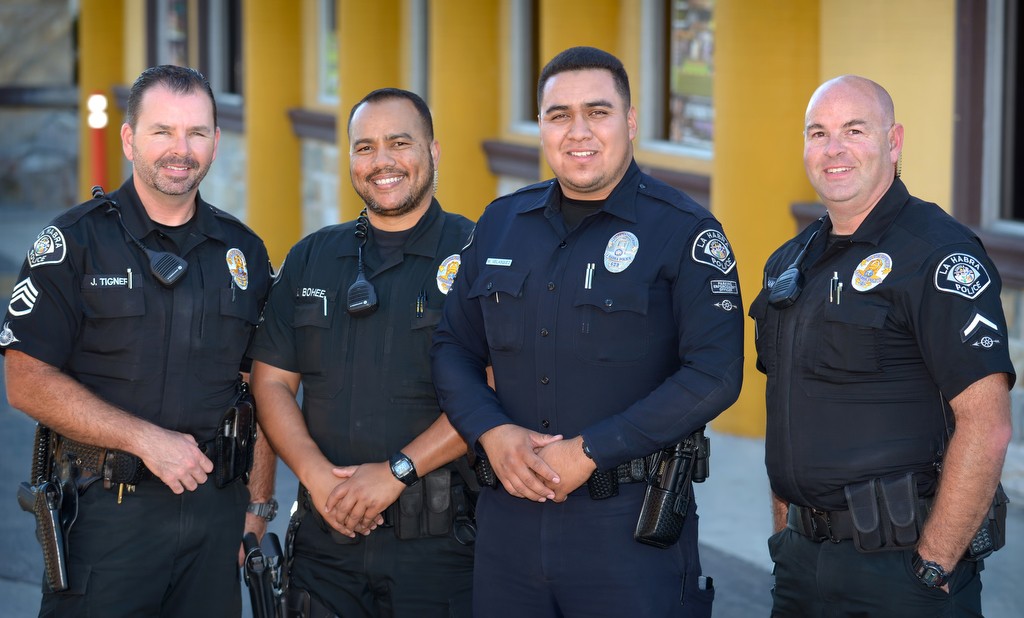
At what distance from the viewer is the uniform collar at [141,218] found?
12.5ft

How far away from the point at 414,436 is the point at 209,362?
625 mm

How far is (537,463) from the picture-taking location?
10.8ft

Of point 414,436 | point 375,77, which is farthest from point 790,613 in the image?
point 375,77

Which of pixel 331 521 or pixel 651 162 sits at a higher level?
pixel 651 162

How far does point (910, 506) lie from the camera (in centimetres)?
323

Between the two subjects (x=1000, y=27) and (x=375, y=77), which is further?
(x=375, y=77)

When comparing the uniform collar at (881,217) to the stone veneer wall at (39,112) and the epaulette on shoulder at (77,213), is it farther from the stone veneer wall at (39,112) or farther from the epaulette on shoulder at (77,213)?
the stone veneer wall at (39,112)

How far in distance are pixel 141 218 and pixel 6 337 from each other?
0.50 metres

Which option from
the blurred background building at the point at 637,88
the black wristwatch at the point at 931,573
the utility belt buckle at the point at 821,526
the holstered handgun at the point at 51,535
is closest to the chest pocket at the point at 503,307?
the utility belt buckle at the point at 821,526

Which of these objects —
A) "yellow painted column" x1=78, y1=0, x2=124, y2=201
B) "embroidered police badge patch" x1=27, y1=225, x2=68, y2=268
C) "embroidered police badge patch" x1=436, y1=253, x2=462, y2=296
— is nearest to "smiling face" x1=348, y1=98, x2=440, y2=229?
"embroidered police badge patch" x1=436, y1=253, x2=462, y2=296

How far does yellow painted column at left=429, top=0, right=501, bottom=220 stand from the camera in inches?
393

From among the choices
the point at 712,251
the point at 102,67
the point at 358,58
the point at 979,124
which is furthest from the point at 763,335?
the point at 102,67

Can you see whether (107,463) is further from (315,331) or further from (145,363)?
(315,331)

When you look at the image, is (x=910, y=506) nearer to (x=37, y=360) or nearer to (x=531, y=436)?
(x=531, y=436)
